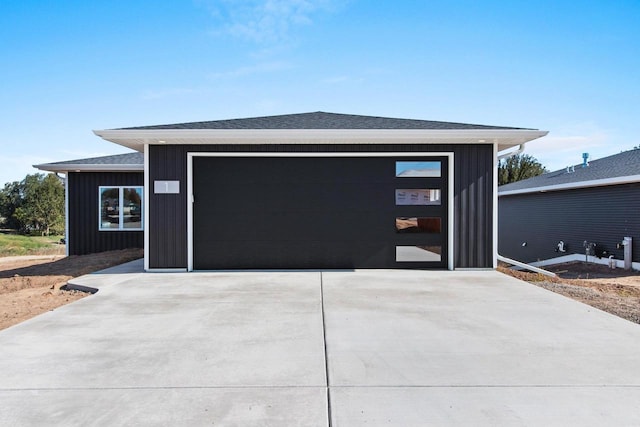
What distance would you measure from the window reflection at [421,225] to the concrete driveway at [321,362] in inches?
99.6

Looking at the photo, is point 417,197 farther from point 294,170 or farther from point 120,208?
point 120,208

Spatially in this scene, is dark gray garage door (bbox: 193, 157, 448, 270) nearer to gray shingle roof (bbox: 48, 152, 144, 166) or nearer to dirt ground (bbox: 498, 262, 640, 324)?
dirt ground (bbox: 498, 262, 640, 324)

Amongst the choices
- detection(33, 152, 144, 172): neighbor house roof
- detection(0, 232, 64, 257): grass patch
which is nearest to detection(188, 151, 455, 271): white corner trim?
detection(33, 152, 144, 172): neighbor house roof

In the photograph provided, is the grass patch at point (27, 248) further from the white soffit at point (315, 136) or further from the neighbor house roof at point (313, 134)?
the white soffit at point (315, 136)

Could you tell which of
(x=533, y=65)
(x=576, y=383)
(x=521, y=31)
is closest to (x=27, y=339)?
(x=576, y=383)

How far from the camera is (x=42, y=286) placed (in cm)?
693

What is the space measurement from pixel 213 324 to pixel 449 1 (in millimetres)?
8811

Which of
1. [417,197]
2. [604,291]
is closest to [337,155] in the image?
[417,197]

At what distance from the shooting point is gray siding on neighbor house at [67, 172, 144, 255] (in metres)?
11.4

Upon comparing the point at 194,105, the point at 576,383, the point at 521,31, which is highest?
the point at 521,31

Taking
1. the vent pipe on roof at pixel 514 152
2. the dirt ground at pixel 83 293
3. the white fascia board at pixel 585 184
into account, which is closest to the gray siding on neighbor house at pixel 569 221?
the white fascia board at pixel 585 184

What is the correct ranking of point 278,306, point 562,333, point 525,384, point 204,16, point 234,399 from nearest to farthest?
point 234,399, point 525,384, point 562,333, point 278,306, point 204,16

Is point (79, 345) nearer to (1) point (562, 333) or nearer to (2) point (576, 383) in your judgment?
(2) point (576, 383)

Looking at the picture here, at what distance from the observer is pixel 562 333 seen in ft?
13.5
